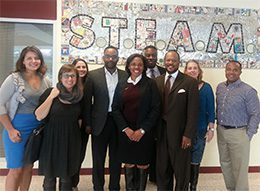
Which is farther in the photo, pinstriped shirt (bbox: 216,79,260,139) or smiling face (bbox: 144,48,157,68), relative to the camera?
smiling face (bbox: 144,48,157,68)

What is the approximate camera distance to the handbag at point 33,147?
2361mm

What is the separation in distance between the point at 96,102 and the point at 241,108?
1.51 metres

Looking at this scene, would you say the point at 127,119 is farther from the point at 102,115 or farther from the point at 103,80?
the point at 103,80

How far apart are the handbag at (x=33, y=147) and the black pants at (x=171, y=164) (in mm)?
1114

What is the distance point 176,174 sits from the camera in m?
2.61

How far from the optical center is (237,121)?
9.37ft

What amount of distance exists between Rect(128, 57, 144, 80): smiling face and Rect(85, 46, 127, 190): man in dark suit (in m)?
0.18

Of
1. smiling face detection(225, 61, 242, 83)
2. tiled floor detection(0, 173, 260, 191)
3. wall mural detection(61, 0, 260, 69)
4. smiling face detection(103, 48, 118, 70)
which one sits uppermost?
wall mural detection(61, 0, 260, 69)

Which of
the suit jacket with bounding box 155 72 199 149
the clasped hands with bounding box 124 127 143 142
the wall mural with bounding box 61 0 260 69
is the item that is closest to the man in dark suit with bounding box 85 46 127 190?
the clasped hands with bounding box 124 127 143 142

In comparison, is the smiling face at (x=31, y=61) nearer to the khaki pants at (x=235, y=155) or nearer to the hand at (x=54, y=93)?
the hand at (x=54, y=93)

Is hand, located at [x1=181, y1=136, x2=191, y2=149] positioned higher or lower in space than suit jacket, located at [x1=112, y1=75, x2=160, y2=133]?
lower

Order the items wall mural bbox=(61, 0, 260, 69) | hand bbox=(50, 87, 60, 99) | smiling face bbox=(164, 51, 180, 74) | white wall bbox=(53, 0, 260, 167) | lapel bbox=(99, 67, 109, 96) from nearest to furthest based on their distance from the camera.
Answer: hand bbox=(50, 87, 60, 99) < smiling face bbox=(164, 51, 180, 74) < lapel bbox=(99, 67, 109, 96) < wall mural bbox=(61, 0, 260, 69) < white wall bbox=(53, 0, 260, 167)

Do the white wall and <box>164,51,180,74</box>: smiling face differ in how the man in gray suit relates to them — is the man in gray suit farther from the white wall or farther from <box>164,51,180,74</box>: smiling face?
the white wall

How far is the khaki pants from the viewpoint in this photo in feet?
9.41
